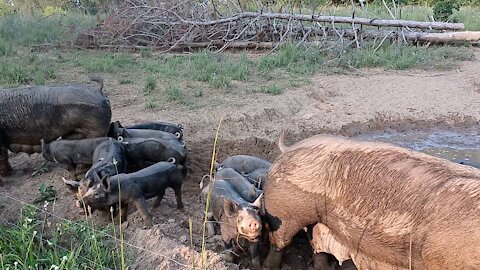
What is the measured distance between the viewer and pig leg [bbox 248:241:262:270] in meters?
4.22

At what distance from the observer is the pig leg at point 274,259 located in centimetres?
423

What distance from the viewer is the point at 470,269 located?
9.34ft

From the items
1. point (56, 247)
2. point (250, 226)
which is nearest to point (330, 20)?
point (250, 226)

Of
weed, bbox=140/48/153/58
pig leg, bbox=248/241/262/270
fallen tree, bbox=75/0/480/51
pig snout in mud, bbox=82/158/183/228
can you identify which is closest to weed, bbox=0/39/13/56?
fallen tree, bbox=75/0/480/51

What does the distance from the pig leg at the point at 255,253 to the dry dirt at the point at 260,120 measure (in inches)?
7.2

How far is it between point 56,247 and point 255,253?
147cm

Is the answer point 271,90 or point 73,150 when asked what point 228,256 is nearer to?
point 73,150

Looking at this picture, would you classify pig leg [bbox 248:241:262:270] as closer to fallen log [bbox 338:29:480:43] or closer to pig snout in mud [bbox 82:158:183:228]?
pig snout in mud [bbox 82:158:183:228]

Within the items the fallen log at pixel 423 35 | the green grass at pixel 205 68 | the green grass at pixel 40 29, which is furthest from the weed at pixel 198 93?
A: the green grass at pixel 40 29

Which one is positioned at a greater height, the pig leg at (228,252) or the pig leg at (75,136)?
the pig leg at (75,136)

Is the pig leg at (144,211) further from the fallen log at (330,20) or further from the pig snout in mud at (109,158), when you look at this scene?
the fallen log at (330,20)

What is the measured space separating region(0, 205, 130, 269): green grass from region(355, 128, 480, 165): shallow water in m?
4.38

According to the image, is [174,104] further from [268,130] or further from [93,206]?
[93,206]

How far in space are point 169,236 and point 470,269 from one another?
239cm
